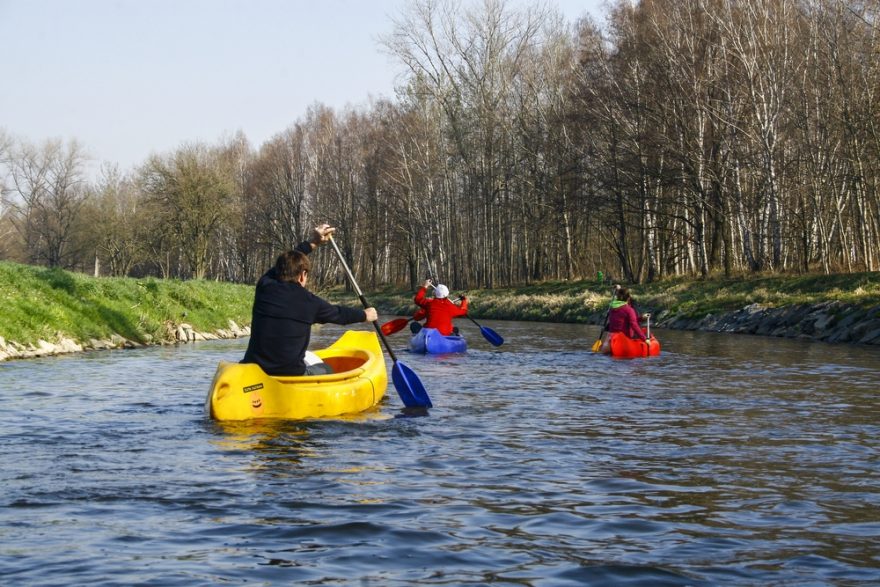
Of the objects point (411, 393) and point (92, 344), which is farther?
point (92, 344)

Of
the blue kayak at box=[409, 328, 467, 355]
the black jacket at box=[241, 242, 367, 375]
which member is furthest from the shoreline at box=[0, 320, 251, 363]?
the black jacket at box=[241, 242, 367, 375]

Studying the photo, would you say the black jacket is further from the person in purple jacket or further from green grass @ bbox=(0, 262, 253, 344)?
the person in purple jacket

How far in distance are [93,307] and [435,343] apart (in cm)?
713

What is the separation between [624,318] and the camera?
17.3 m

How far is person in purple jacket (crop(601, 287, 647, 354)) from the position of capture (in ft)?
56.2

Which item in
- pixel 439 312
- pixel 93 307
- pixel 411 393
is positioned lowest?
pixel 411 393

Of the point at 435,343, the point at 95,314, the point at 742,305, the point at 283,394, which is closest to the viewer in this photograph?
the point at 283,394

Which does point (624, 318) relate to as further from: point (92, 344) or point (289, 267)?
point (92, 344)

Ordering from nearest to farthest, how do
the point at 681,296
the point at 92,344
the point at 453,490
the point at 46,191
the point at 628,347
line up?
the point at 453,490
the point at 628,347
the point at 92,344
the point at 681,296
the point at 46,191

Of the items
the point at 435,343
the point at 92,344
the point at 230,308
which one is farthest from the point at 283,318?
the point at 230,308

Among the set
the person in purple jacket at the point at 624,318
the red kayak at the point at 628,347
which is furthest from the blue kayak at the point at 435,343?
the red kayak at the point at 628,347

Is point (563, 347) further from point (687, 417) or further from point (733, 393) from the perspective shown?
point (687, 417)

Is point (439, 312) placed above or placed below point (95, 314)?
below

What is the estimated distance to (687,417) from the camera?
970 centimetres
